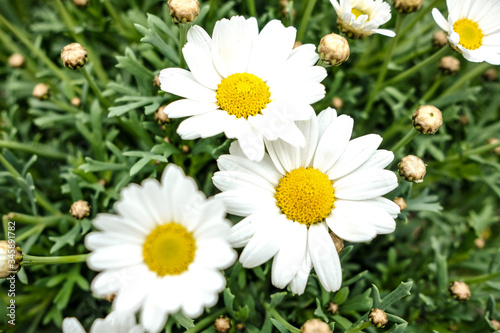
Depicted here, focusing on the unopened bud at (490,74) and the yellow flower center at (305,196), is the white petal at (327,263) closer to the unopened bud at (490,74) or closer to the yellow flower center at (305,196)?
the yellow flower center at (305,196)

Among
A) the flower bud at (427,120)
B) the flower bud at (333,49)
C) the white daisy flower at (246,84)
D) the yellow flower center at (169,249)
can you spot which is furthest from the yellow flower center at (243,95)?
the flower bud at (427,120)

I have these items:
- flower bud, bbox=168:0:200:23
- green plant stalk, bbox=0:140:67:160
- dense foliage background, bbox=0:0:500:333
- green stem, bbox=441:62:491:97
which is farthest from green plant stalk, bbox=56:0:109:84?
green stem, bbox=441:62:491:97

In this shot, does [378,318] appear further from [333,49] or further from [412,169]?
[333,49]

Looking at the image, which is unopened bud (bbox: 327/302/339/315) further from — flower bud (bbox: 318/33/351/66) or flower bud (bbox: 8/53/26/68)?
flower bud (bbox: 8/53/26/68)

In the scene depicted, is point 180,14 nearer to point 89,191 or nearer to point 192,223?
point 192,223

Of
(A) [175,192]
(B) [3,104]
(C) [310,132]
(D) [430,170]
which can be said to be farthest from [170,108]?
(B) [3,104]

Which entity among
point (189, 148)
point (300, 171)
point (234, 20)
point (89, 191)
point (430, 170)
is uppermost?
point (234, 20)
